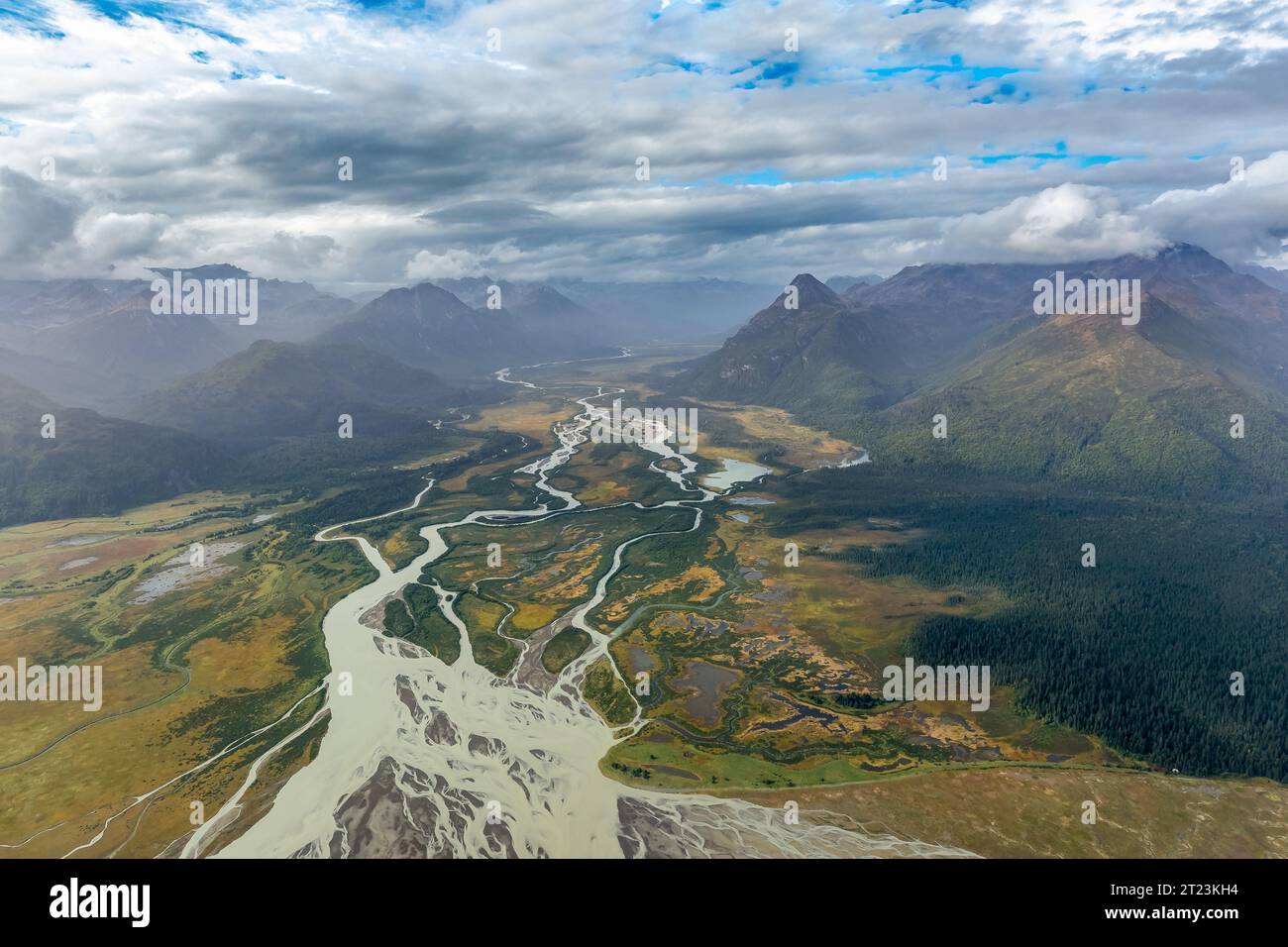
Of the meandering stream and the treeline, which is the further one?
the treeline

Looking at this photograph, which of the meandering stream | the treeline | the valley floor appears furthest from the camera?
the treeline

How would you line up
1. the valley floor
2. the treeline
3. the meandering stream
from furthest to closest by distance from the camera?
the treeline < the valley floor < the meandering stream

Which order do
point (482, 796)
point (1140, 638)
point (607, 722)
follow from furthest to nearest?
point (1140, 638)
point (607, 722)
point (482, 796)

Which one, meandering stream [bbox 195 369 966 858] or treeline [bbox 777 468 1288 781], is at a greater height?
treeline [bbox 777 468 1288 781]

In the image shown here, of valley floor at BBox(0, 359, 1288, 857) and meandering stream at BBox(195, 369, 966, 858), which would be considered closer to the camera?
meandering stream at BBox(195, 369, 966, 858)

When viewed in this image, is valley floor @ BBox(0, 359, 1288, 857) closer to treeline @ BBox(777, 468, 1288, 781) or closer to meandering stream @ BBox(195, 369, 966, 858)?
meandering stream @ BBox(195, 369, 966, 858)

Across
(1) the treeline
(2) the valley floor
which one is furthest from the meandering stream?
(1) the treeline

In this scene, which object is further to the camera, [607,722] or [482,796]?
[607,722]

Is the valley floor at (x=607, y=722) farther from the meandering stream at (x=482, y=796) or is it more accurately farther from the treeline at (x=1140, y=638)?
the treeline at (x=1140, y=638)

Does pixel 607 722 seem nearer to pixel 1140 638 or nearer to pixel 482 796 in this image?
pixel 482 796

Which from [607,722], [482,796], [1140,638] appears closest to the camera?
[482,796]

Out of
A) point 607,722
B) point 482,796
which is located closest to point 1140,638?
point 607,722

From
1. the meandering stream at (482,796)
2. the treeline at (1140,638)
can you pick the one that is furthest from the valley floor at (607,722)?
the treeline at (1140,638)
